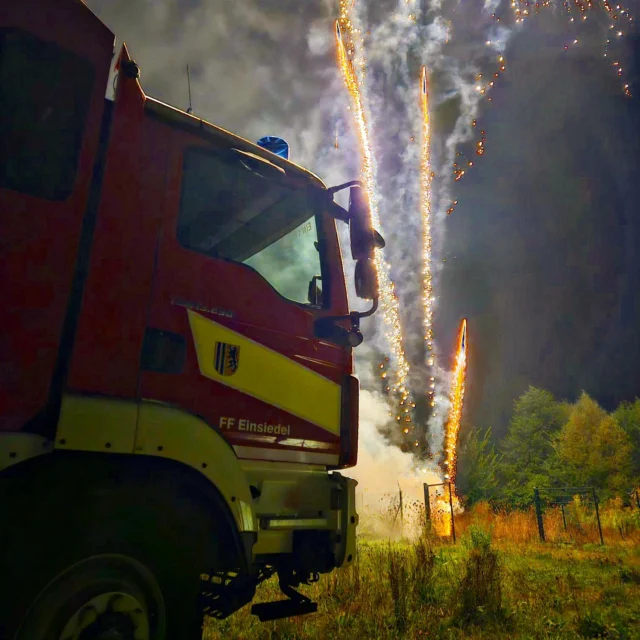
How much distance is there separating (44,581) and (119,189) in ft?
6.58

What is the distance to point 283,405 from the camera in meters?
3.37

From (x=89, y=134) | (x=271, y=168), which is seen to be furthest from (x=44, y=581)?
(x=271, y=168)

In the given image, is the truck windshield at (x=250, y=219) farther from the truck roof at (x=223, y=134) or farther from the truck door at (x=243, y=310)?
the truck roof at (x=223, y=134)

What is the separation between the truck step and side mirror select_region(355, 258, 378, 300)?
225 cm

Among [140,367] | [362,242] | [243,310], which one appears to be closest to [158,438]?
[140,367]

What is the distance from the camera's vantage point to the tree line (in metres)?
40.9

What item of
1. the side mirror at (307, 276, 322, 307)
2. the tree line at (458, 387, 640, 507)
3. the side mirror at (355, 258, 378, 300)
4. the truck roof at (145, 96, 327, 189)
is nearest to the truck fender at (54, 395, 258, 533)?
the side mirror at (307, 276, 322, 307)

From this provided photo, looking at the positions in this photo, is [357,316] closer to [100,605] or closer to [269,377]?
[269,377]

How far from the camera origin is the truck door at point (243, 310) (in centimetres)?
295

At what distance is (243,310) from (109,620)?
5.92 ft

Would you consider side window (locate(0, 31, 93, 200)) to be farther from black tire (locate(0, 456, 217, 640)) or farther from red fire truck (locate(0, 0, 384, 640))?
black tire (locate(0, 456, 217, 640))

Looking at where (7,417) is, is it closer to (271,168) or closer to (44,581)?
(44,581)

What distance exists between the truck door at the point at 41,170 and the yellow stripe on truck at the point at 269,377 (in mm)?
789

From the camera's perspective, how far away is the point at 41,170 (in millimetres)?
2590
